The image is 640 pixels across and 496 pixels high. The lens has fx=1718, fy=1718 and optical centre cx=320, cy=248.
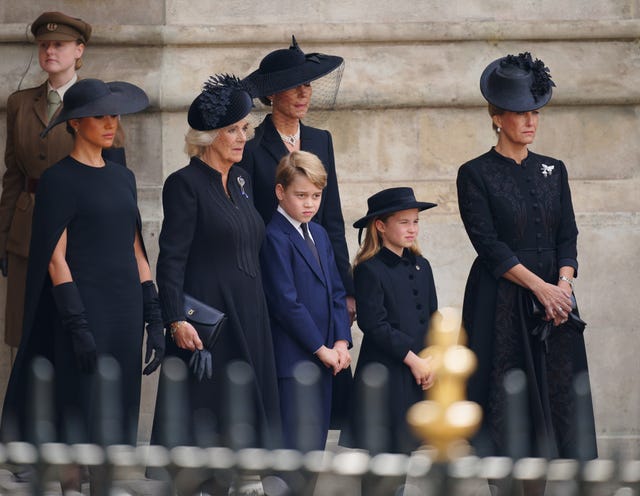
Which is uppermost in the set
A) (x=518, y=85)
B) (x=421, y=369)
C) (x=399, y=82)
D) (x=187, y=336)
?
(x=399, y=82)

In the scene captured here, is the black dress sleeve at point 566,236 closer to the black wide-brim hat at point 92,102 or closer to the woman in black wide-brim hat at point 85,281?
the woman in black wide-brim hat at point 85,281

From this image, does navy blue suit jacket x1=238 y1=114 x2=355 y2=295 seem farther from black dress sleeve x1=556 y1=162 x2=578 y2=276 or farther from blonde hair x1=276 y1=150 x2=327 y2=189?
black dress sleeve x1=556 y1=162 x2=578 y2=276

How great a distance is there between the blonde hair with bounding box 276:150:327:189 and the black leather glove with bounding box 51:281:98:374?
1.04 meters

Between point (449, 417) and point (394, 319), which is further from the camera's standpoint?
point (394, 319)

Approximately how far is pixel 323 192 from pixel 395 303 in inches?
25.8

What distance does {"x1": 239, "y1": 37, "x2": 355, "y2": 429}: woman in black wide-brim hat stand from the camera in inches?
299

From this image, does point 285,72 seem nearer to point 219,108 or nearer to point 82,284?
point 219,108

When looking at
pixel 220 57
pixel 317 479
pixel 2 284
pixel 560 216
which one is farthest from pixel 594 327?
pixel 317 479

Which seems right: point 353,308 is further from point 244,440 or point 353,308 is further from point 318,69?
point 244,440

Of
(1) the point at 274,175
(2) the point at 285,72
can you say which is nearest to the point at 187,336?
(1) the point at 274,175

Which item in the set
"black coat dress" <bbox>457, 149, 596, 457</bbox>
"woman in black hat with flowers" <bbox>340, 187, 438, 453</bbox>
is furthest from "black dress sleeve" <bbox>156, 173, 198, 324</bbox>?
"black coat dress" <bbox>457, 149, 596, 457</bbox>

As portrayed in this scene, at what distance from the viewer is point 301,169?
7316 millimetres

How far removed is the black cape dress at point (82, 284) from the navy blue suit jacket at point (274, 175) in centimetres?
72

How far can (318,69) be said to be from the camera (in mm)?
7648
